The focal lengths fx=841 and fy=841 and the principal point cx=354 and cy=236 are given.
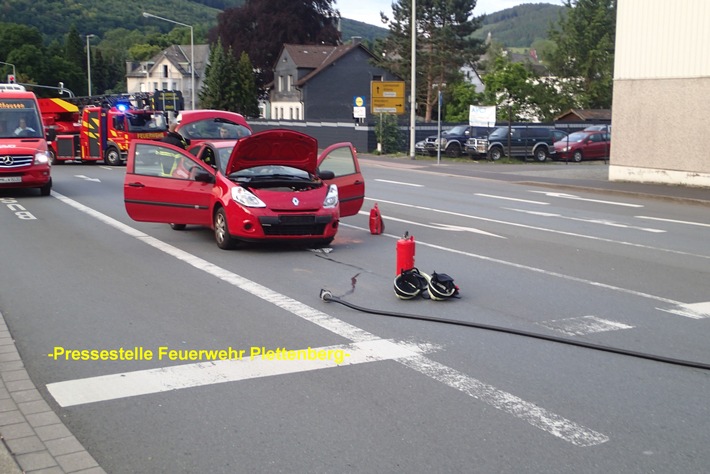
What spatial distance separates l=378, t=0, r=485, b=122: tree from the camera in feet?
224

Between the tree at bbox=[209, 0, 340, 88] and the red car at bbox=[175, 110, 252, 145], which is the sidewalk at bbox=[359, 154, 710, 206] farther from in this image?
the tree at bbox=[209, 0, 340, 88]

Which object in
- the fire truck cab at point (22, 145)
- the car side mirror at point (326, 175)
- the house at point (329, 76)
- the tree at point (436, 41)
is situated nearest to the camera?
the car side mirror at point (326, 175)

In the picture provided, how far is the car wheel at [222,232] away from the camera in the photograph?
1181 centimetres

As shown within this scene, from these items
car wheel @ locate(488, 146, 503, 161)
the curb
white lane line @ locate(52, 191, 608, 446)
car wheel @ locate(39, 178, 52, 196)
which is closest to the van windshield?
car wheel @ locate(39, 178, 52, 196)

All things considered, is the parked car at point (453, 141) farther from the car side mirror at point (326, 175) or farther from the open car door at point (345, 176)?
the car side mirror at point (326, 175)

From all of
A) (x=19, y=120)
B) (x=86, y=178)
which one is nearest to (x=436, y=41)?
(x=86, y=178)

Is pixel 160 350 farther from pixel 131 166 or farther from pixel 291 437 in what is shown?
pixel 131 166

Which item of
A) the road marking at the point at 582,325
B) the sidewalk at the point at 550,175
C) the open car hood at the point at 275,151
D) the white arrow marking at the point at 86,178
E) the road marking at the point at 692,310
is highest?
the open car hood at the point at 275,151

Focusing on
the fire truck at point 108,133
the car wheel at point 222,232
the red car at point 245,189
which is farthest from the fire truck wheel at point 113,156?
the car wheel at point 222,232

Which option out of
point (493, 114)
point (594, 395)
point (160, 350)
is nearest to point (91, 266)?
point (160, 350)

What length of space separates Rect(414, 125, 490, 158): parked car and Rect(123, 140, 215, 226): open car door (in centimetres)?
2817

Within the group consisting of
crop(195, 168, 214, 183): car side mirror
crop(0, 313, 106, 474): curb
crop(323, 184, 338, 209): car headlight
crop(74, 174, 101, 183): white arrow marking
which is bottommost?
crop(74, 174, 101, 183): white arrow marking

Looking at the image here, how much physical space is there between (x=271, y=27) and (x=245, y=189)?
2802 inches

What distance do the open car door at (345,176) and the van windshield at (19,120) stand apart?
1008cm
